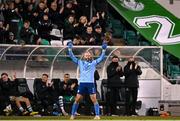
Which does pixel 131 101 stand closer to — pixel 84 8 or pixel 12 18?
pixel 84 8

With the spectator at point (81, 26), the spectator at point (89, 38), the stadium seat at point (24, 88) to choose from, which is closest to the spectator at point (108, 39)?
the spectator at point (89, 38)

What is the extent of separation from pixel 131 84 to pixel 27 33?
4.12 m

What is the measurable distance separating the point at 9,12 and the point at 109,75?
4460mm

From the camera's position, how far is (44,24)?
76.9 ft

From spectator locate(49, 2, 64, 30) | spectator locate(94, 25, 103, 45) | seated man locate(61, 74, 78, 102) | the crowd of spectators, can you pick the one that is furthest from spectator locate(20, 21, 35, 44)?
spectator locate(94, 25, 103, 45)

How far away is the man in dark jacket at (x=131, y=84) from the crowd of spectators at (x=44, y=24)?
6.63ft

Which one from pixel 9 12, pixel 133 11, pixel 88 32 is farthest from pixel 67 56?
pixel 133 11

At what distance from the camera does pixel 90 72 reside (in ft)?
66.5

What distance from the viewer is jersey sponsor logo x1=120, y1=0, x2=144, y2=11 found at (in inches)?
1026

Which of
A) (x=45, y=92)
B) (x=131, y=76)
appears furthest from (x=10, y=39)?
(x=131, y=76)

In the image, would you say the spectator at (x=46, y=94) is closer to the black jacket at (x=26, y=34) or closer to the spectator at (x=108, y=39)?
the black jacket at (x=26, y=34)

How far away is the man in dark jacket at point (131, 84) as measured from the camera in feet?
72.3

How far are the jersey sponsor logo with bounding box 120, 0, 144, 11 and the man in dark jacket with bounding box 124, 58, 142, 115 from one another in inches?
177

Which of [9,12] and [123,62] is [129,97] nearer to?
[123,62]
